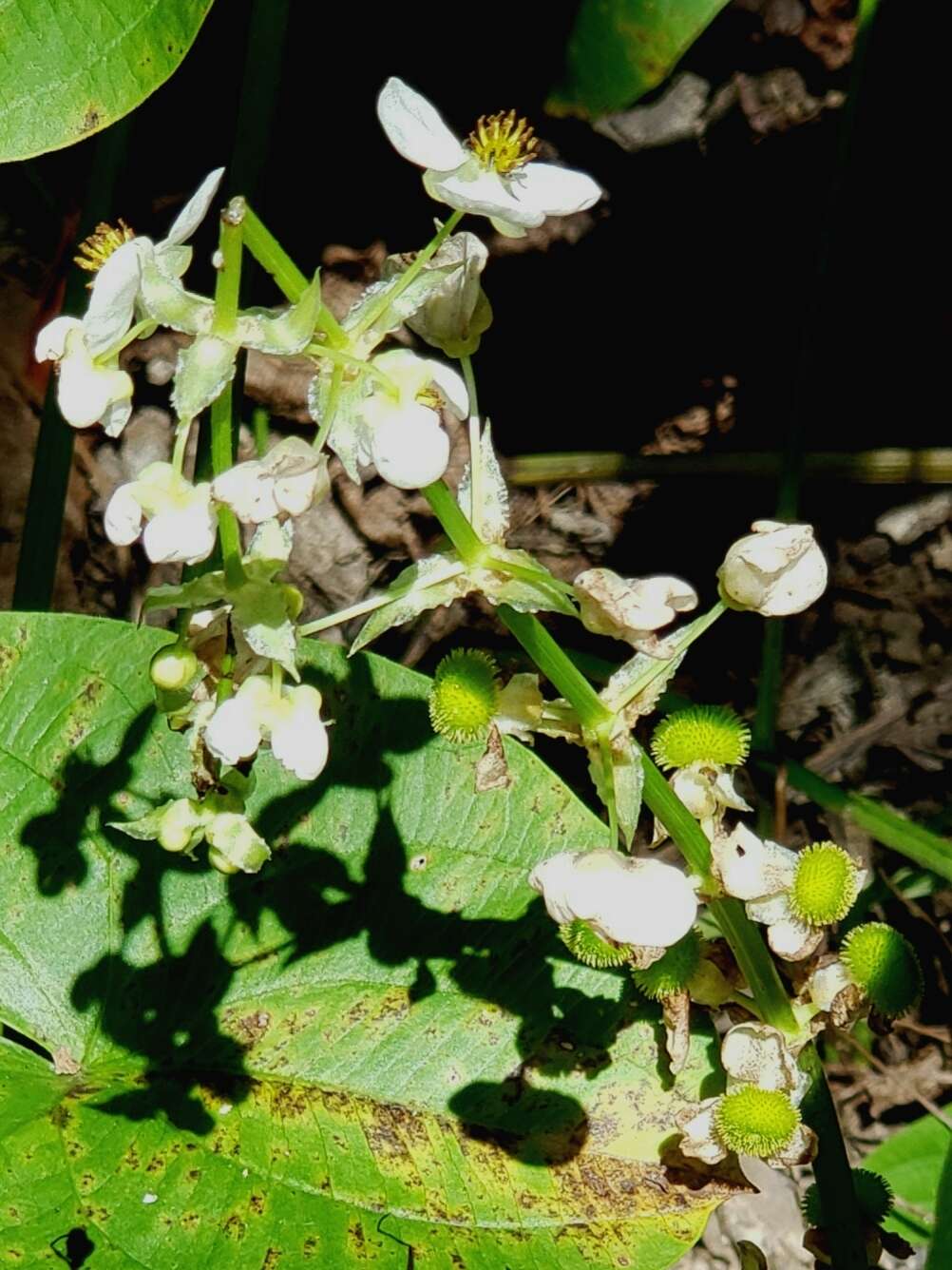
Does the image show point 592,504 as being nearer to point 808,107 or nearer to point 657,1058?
point 808,107

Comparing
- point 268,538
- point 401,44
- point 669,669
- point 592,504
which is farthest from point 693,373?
point 268,538

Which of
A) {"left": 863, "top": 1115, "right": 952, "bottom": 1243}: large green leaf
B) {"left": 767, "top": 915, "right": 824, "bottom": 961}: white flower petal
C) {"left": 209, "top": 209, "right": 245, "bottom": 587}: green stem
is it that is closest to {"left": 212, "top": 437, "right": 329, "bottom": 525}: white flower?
{"left": 209, "top": 209, "right": 245, "bottom": 587}: green stem

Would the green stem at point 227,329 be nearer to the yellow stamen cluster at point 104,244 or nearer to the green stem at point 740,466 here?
the yellow stamen cluster at point 104,244

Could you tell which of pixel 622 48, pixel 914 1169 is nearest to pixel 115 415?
pixel 622 48

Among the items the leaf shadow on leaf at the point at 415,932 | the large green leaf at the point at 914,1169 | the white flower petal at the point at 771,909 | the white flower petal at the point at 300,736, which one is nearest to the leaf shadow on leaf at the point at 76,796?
the leaf shadow on leaf at the point at 415,932

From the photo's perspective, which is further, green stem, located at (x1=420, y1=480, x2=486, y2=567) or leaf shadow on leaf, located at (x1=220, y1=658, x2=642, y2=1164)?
leaf shadow on leaf, located at (x1=220, y1=658, x2=642, y2=1164)

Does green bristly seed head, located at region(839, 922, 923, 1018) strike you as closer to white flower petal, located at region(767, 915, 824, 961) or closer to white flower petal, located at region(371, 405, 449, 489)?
white flower petal, located at region(767, 915, 824, 961)
